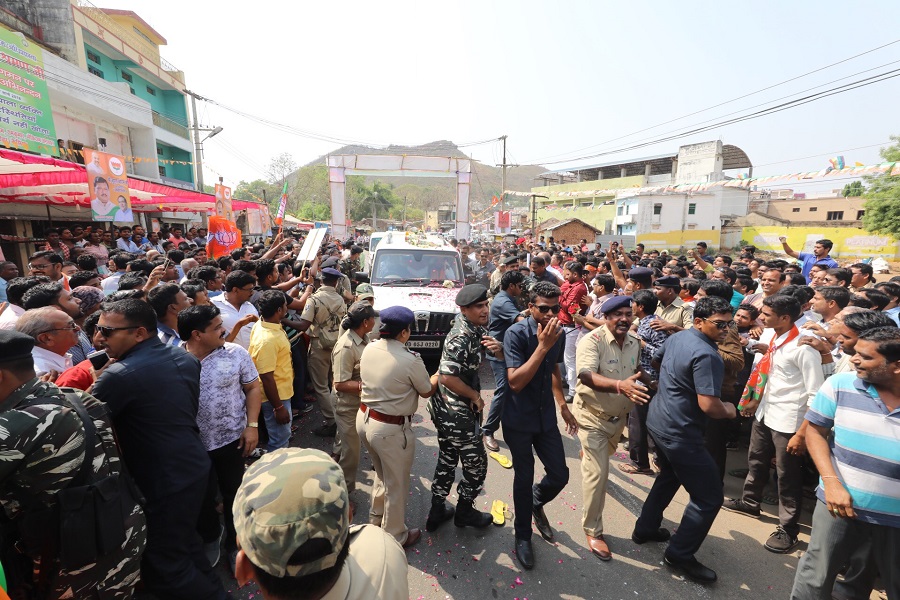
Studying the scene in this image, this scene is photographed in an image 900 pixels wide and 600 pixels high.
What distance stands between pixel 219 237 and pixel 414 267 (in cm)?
433

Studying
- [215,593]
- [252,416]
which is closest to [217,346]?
[252,416]

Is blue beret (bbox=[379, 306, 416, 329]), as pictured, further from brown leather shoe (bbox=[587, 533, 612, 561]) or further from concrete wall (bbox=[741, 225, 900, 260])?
concrete wall (bbox=[741, 225, 900, 260])

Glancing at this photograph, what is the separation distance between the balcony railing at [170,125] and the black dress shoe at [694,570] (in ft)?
86.4

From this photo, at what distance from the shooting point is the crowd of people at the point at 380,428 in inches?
64.9

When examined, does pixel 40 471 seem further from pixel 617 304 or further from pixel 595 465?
pixel 617 304

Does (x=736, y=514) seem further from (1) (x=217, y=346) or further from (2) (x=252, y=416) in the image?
(1) (x=217, y=346)

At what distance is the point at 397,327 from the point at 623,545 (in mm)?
2418

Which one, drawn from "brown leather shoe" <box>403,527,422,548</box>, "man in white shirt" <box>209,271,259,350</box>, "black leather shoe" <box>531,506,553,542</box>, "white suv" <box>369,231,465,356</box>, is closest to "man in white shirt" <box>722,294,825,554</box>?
"black leather shoe" <box>531,506,553,542</box>

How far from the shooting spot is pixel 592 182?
4612cm

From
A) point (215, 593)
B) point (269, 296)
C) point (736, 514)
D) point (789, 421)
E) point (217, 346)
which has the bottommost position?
point (736, 514)

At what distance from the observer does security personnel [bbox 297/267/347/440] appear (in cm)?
470

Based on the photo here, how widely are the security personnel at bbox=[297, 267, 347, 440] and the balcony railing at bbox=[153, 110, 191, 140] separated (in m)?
22.5

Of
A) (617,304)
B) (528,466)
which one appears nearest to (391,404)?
(528,466)

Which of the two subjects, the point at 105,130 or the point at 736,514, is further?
the point at 105,130
